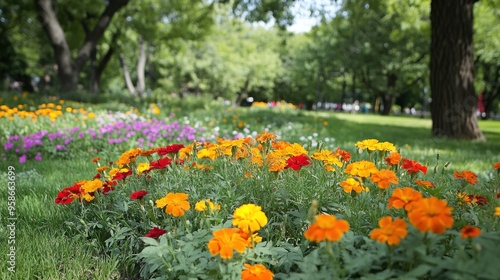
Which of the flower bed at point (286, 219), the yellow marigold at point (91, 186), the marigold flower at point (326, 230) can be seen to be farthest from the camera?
the yellow marigold at point (91, 186)

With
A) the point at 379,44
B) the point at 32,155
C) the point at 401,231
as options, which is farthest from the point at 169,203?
the point at 379,44

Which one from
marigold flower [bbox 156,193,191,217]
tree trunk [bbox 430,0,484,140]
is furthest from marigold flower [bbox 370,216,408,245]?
tree trunk [bbox 430,0,484,140]

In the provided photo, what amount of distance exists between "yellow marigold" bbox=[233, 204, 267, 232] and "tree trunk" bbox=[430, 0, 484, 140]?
7672mm

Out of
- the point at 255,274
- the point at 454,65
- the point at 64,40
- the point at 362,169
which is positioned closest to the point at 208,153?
the point at 362,169

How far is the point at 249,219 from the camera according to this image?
159 cm

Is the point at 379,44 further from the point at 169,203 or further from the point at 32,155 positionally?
the point at 169,203

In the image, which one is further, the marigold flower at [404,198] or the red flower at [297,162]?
the red flower at [297,162]

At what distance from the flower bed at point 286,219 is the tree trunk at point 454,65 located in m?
5.89

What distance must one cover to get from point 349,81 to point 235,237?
4729cm

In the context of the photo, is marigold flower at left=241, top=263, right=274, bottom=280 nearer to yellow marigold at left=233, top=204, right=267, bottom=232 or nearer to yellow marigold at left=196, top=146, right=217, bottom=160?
yellow marigold at left=233, top=204, right=267, bottom=232

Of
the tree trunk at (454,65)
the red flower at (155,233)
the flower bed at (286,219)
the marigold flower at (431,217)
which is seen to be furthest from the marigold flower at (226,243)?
the tree trunk at (454,65)

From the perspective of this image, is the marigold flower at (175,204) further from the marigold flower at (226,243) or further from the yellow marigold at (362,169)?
the yellow marigold at (362,169)

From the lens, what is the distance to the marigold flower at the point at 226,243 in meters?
1.42

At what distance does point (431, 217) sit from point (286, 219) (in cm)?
90
